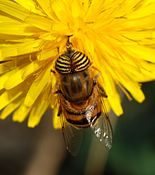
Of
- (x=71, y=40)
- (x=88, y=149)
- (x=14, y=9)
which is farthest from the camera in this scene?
(x=88, y=149)

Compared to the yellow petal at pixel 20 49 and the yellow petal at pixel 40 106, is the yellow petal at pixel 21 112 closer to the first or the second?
the yellow petal at pixel 40 106

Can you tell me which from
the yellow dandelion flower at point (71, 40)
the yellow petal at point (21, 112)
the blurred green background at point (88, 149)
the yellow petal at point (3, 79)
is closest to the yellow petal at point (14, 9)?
the yellow dandelion flower at point (71, 40)

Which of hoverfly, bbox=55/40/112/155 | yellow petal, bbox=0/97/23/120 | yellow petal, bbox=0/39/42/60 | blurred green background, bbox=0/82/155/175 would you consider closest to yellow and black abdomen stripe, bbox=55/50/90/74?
hoverfly, bbox=55/40/112/155

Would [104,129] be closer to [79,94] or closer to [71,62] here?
[79,94]

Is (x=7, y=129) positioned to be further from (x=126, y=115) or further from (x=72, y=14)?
(x=72, y=14)

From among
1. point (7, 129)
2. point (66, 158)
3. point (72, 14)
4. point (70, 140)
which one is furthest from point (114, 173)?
point (72, 14)

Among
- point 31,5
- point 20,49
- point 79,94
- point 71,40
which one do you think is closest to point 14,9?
point 31,5
